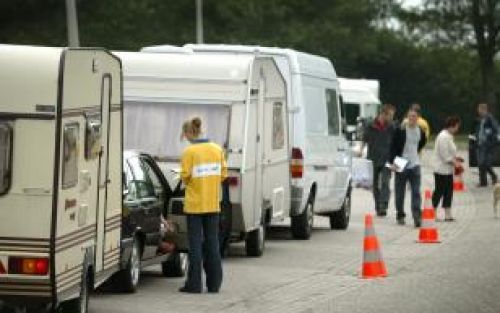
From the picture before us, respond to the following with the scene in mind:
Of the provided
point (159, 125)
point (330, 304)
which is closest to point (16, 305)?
point (330, 304)

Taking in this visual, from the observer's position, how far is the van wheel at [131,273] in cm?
1461

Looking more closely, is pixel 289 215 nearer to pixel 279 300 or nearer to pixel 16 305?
pixel 279 300

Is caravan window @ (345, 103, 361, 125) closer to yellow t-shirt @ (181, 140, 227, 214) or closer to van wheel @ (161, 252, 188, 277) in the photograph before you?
van wheel @ (161, 252, 188, 277)

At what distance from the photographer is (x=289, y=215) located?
21.1 m

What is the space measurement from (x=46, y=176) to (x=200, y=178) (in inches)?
152

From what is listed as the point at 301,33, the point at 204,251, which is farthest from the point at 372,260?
the point at 301,33

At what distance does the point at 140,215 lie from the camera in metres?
14.8

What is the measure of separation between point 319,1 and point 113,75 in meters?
53.5

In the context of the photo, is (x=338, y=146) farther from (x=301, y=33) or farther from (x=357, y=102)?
(x=301, y=33)

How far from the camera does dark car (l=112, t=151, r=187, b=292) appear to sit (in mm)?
14398

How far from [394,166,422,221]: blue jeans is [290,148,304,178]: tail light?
3.45 meters

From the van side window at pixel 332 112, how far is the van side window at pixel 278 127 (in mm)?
2923

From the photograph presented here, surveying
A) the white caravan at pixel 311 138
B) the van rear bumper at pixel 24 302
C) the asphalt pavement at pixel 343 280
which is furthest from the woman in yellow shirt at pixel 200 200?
the white caravan at pixel 311 138

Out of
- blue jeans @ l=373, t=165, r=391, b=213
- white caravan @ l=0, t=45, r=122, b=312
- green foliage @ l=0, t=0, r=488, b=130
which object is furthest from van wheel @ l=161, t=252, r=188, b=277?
green foliage @ l=0, t=0, r=488, b=130
